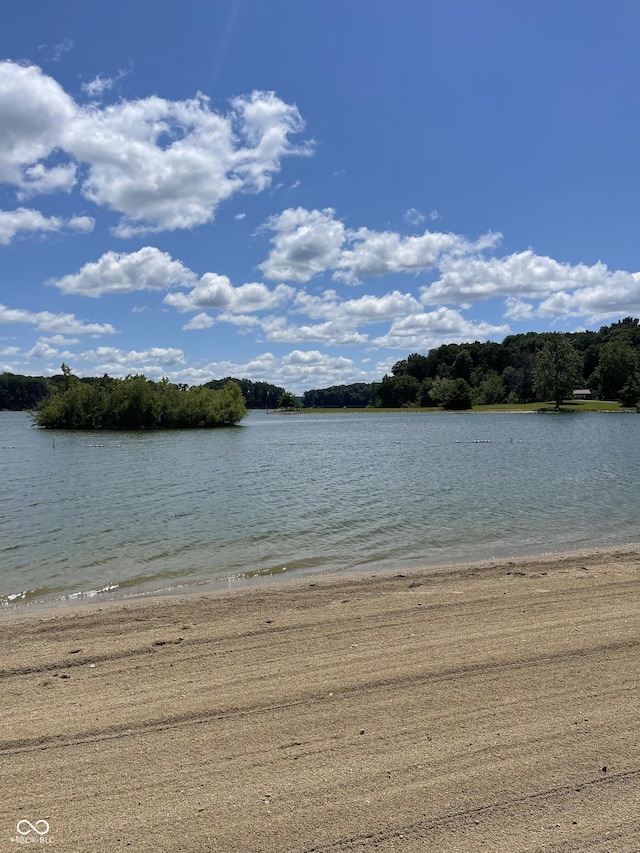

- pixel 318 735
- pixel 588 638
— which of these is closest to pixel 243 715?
pixel 318 735

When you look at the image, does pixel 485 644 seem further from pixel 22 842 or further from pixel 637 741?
pixel 22 842

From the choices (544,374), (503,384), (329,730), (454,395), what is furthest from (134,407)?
(503,384)

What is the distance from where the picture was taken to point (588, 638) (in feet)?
23.5

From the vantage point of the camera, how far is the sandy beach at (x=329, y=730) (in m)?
3.88

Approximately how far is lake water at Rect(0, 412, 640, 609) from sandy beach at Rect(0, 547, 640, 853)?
4.59 metres

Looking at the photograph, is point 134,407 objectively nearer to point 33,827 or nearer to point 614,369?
point 33,827

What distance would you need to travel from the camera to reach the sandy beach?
3881 millimetres

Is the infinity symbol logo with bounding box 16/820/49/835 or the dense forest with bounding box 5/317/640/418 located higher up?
the dense forest with bounding box 5/317/640/418

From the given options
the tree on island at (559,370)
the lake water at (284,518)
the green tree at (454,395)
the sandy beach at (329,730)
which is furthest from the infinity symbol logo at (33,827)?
the green tree at (454,395)

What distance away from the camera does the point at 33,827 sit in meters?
3.94

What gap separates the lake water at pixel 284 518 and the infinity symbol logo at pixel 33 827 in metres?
7.63

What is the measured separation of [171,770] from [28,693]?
8.20ft

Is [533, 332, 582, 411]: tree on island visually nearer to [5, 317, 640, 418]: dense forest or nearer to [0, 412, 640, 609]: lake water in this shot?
[5, 317, 640, 418]: dense forest

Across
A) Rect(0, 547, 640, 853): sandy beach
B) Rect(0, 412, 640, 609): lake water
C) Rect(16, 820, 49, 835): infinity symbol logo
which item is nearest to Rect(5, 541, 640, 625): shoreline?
Rect(0, 412, 640, 609): lake water
